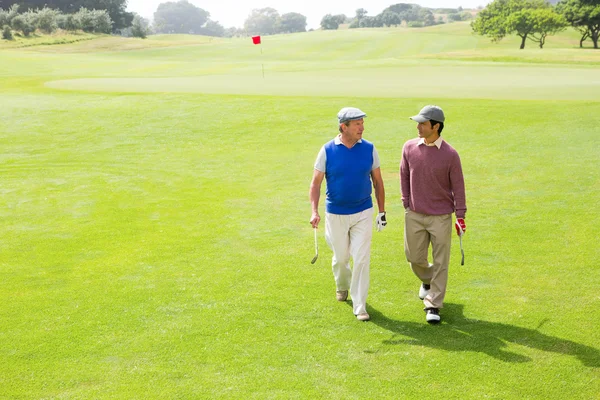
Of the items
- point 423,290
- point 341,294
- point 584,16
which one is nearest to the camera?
point 423,290

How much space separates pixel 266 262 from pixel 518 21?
92852mm

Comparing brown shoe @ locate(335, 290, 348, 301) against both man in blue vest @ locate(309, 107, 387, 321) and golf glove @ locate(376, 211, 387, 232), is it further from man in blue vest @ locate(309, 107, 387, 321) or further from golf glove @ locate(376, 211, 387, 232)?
golf glove @ locate(376, 211, 387, 232)

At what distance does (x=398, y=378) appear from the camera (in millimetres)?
6703

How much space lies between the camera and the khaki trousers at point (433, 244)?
317 inches

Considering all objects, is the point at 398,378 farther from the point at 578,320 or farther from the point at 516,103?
the point at 516,103

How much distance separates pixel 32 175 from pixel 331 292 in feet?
34.2

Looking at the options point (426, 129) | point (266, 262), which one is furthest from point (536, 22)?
point (426, 129)

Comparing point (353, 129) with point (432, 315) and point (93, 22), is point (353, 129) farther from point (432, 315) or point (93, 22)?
point (93, 22)

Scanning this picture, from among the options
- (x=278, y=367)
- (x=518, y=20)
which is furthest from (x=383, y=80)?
(x=518, y=20)

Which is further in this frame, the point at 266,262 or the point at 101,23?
the point at 101,23

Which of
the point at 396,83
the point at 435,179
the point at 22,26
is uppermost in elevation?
the point at 435,179

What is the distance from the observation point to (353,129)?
7.81 metres

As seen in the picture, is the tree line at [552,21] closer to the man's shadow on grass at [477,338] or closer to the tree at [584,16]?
the tree at [584,16]

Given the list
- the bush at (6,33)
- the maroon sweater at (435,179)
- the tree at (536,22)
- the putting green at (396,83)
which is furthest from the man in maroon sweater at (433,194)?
the tree at (536,22)
